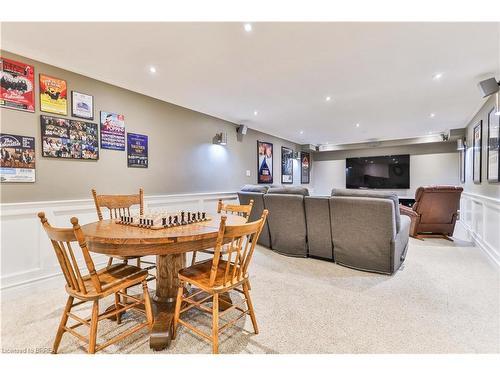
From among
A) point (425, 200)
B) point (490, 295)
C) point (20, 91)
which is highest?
point (20, 91)

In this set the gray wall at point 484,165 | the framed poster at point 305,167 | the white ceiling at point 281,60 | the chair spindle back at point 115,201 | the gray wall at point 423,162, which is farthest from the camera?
the framed poster at point 305,167

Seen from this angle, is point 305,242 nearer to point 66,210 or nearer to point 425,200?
point 425,200

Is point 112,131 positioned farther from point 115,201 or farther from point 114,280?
point 114,280

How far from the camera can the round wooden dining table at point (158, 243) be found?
55.1 inches

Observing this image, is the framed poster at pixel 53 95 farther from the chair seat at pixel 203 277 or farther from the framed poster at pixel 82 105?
the chair seat at pixel 203 277

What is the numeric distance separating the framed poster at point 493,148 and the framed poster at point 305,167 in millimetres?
4857

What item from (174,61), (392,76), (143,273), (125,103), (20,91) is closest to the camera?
(143,273)

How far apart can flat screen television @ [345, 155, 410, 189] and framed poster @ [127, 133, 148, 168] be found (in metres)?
6.56

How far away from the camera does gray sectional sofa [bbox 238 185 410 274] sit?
267 cm

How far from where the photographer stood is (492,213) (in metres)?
3.28

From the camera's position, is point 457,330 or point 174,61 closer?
point 457,330

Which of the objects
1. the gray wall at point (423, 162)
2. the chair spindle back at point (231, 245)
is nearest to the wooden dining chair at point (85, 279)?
the chair spindle back at point (231, 245)
